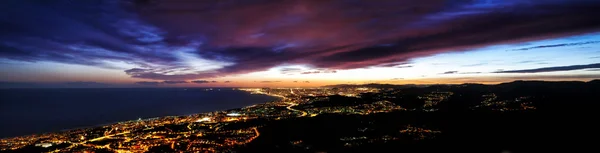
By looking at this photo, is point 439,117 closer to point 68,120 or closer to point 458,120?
point 458,120

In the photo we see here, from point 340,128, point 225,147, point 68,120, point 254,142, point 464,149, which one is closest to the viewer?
point 464,149

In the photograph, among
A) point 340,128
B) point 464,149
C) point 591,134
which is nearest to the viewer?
point 464,149

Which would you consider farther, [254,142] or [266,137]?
[266,137]

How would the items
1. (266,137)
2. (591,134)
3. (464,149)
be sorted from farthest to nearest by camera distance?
(266,137) < (591,134) < (464,149)

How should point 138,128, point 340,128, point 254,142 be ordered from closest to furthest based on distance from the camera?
1. point 254,142
2. point 340,128
3. point 138,128

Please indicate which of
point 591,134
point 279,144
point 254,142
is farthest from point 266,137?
point 591,134

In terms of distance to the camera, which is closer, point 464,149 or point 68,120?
point 464,149

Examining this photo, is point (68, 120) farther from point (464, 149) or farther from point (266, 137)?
point (464, 149)

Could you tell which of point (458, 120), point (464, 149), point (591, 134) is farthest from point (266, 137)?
point (591, 134)
